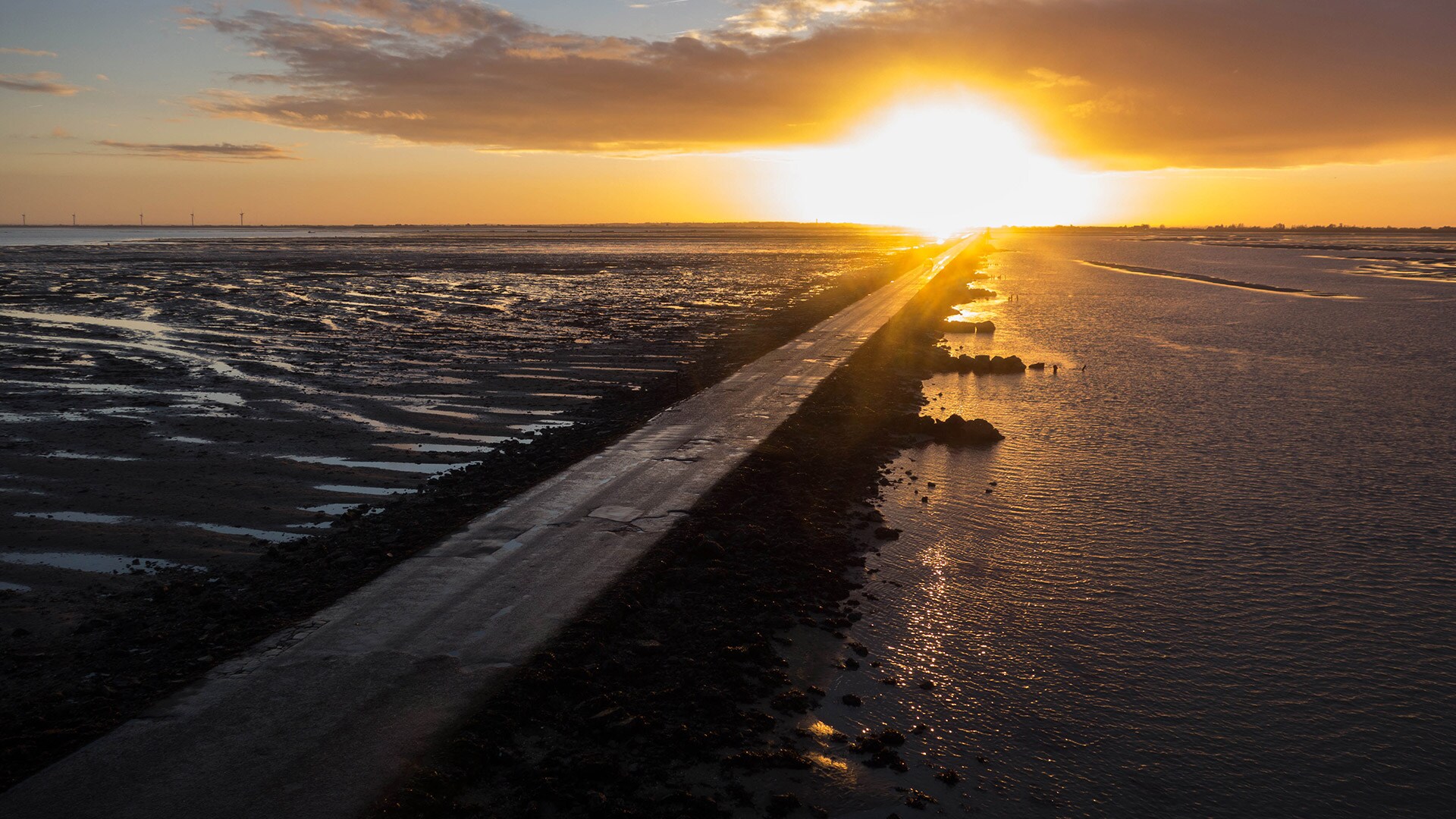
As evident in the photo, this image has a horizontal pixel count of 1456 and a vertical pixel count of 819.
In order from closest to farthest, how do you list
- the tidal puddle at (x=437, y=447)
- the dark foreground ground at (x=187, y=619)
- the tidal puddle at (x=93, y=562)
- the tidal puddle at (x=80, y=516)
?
the dark foreground ground at (x=187, y=619) → the tidal puddle at (x=93, y=562) → the tidal puddle at (x=80, y=516) → the tidal puddle at (x=437, y=447)

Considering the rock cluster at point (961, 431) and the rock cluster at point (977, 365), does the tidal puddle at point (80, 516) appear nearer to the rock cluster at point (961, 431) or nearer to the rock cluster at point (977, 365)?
the rock cluster at point (961, 431)

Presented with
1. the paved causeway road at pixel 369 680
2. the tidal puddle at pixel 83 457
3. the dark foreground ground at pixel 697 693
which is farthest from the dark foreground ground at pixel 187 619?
the tidal puddle at pixel 83 457

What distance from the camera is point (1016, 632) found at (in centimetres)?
705

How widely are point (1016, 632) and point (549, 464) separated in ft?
19.5

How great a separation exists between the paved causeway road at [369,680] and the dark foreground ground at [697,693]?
235 millimetres

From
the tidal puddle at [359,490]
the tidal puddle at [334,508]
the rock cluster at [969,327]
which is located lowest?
the tidal puddle at [334,508]

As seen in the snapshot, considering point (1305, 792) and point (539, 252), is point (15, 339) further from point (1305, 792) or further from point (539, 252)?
point (539, 252)

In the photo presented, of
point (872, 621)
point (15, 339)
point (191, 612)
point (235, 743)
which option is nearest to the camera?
point (235, 743)

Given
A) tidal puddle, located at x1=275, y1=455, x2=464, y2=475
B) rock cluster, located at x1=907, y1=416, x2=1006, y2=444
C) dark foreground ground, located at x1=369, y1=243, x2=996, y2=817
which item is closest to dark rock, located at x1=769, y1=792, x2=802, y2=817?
dark foreground ground, located at x1=369, y1=243, x2=996, y2=817

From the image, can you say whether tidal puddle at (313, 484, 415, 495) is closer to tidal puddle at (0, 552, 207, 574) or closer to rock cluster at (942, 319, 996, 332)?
tidal puddle at (0, 552, 207, 574)

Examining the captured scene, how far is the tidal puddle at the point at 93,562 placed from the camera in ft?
25.5

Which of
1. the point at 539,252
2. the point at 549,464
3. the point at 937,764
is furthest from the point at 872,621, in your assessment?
the point at 539,252

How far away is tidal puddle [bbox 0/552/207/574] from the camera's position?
306 inches

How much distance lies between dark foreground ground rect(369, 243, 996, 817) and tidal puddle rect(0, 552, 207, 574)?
4.16 meters
